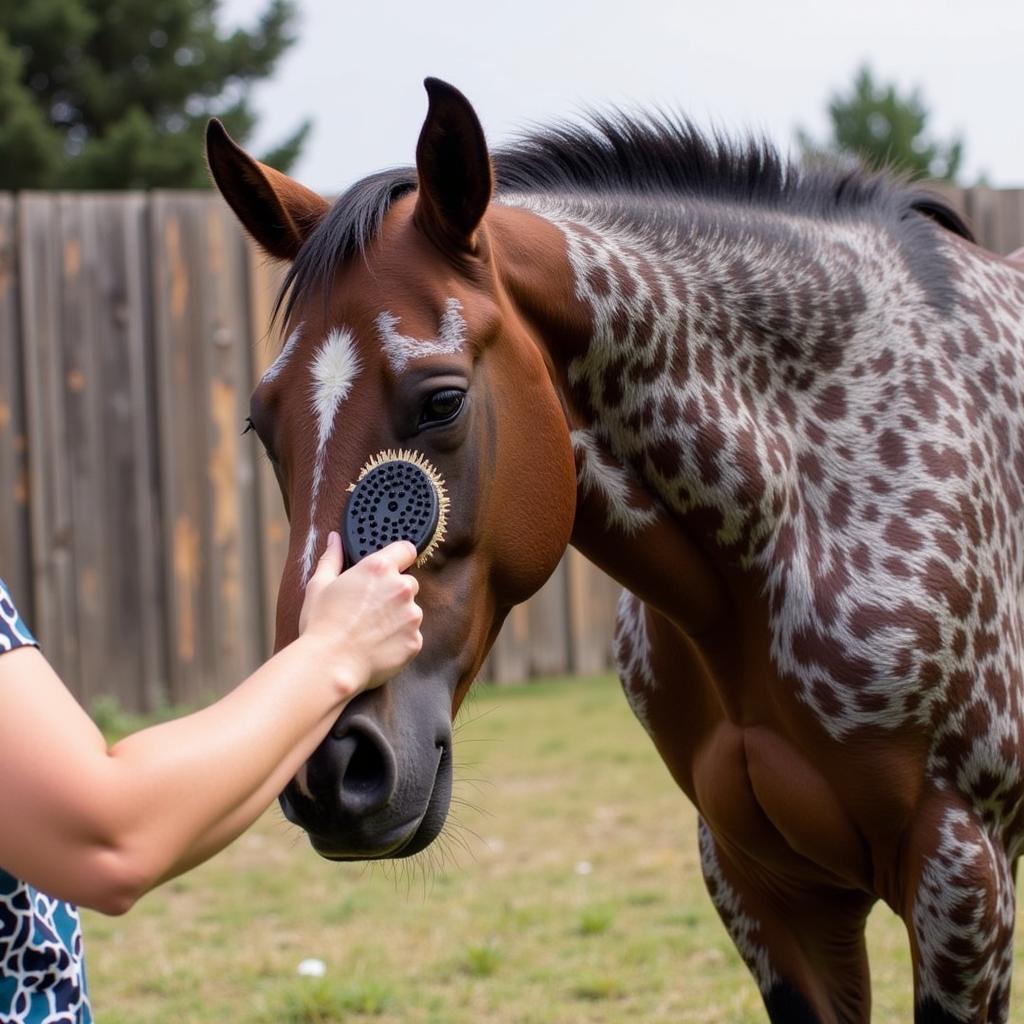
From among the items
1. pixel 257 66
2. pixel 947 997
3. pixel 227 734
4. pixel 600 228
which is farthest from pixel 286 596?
pixel 257 66

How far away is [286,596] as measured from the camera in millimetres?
1836

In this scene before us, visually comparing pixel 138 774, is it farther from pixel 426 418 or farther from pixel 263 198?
pixel 263 198

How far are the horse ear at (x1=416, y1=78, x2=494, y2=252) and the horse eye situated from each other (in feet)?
0.86

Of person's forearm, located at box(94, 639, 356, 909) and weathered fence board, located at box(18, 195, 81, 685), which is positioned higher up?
person's forearm, located at box(94, 639, 356, 909)

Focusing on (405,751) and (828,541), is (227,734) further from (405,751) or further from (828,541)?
(828,541)

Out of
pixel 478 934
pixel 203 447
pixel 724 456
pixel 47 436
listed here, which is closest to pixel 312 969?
pixel 478 934

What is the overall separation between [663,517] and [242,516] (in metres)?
5.60

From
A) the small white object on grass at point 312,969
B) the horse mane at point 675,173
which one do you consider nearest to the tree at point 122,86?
the small white object on grass at point 312,969

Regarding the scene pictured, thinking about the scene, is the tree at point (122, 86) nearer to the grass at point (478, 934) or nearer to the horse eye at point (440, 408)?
the grass at point (478, 934)

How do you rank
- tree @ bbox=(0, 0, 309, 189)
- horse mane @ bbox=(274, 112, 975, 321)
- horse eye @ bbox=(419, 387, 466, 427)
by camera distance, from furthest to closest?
tree @ bbox=(0, 0, 309, 189) → horse mane @ bbox=(274, 112, 975, 321) → horse eye @ bbox=(419, 387, 466, 427)

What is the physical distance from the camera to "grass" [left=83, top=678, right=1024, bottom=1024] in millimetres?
3801

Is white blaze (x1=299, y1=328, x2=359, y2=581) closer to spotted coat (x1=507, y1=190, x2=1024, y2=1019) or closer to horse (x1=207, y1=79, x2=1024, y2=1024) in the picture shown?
horse (x1=207, y1=79, x2=1024, y2=1024)

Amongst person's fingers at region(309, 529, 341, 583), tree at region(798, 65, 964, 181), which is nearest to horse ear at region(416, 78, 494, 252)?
person's fingers at region(309, 529, 341, 583)

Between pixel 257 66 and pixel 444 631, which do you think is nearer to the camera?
pixel 444 631
